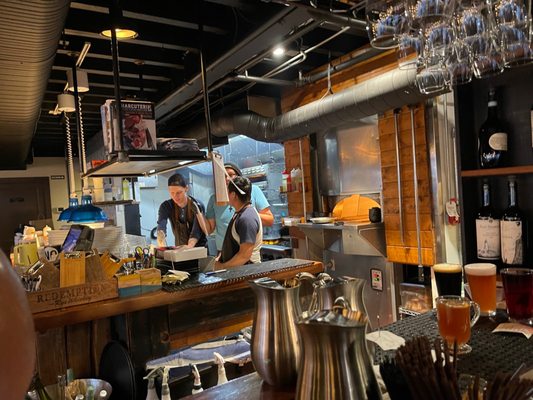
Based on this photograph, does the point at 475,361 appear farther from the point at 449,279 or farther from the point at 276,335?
the point at 276,335

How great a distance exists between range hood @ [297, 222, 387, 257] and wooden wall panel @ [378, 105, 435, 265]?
108mm

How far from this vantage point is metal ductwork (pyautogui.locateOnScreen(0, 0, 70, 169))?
200 centimetres

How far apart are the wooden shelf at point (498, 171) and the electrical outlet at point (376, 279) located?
233cm

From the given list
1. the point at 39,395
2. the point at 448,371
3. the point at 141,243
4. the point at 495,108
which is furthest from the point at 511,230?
the point at 141,243

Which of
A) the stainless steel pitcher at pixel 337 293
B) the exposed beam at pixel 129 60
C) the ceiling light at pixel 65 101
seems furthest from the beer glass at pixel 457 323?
the ceiling light at pixel 65 101

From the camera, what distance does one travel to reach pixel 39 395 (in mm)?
1427

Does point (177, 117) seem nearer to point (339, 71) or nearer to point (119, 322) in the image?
point (339, 71)

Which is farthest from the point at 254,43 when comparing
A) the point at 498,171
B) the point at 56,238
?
the point at 56,238

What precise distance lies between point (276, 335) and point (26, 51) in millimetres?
2367

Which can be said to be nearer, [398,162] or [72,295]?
[72,295]

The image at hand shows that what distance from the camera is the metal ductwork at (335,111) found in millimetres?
3264

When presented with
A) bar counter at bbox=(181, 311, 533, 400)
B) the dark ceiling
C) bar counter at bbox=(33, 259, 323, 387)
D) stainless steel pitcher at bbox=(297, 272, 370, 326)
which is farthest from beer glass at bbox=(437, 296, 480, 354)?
Answer: the dark ceiling

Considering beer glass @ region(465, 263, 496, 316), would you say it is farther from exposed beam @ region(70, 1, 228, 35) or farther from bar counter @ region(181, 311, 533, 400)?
exposed beam @ region(70, 1, 228, 35)

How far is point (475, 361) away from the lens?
1111 millimetres
